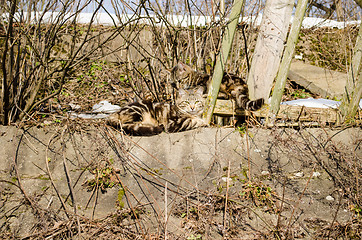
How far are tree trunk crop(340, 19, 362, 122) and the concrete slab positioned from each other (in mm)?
1591

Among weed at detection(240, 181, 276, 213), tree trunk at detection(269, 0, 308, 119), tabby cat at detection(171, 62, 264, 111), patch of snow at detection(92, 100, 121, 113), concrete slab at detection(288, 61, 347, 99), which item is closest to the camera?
weed at detection(240, 181, 276, 213)

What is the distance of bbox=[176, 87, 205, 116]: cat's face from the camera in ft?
14.6

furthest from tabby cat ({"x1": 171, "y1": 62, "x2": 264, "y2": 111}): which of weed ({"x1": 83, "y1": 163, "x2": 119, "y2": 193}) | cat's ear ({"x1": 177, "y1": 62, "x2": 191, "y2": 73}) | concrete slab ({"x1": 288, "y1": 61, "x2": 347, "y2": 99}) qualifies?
concrete slab ({"x1": 288, "y1": 61, "x2": 347, "y2": 99})

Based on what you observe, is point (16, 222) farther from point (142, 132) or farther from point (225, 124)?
point (225, 124)

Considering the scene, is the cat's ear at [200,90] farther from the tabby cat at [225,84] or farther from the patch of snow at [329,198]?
the patch of snow at [329,198]

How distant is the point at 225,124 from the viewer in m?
4.05

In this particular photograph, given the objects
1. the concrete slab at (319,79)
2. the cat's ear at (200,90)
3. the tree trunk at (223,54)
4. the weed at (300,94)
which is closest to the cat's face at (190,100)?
the cat's ear at (200,90)

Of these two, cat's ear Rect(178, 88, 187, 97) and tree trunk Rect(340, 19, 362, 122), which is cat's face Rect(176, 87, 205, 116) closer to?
cat's ear Rect(178, 88, 187, 97)

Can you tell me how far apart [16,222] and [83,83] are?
11.2 ft

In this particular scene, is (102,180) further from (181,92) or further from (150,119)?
(181,92)

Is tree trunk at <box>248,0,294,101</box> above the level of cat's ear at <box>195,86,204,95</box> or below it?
above

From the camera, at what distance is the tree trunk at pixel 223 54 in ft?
10.9

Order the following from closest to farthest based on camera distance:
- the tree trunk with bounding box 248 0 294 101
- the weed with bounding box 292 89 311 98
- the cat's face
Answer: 1. the tree trunk with bounding box 248 0 294 101
2. the cat's face
3. the weed with bounding box 292 89 311 98

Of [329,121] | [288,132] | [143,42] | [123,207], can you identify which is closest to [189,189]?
[123,207]
